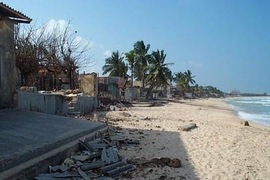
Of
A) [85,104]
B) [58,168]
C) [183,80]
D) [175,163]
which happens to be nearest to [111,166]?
[58,168]

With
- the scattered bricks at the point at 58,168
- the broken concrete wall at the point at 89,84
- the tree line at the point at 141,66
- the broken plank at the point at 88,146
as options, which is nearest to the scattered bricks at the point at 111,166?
the scattered bricks at the point at 58,168

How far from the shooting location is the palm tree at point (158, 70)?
1892 inches

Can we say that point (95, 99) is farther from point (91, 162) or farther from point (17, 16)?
point (91, 162)

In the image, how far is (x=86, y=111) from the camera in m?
19.9

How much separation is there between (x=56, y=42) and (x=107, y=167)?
83.7 ft

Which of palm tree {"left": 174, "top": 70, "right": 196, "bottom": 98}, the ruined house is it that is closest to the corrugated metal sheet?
the ruined house

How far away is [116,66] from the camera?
162ft

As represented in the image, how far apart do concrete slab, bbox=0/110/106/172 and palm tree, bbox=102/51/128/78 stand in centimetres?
3861

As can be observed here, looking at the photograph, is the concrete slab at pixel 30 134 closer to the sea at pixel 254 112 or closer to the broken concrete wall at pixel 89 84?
the broken concrete wall at pixel 89 84

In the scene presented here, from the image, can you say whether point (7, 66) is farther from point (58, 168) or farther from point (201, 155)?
point (201, 155)

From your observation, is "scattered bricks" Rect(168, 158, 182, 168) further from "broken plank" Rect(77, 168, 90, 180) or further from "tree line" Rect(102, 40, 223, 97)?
"tree line" Rect(102, 40, 223, 97)

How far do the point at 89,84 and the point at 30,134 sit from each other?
18499mm

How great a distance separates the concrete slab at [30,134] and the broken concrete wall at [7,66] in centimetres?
89

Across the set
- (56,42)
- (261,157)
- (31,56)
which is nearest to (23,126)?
(261,157)
